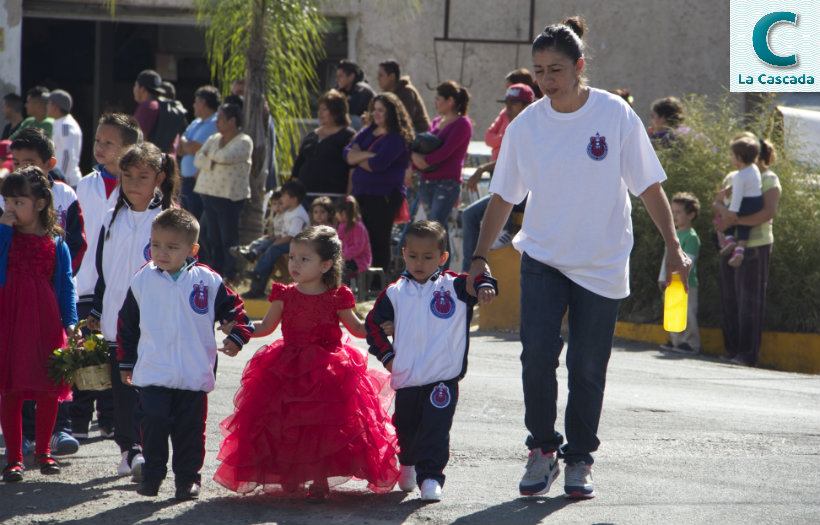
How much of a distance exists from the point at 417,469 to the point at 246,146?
6.76 m

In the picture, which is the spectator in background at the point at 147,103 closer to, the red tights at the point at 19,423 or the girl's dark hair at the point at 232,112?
the girl's dark hair at the point at 232,112

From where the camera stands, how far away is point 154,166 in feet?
17.3

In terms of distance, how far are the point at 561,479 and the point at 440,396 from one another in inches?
33.4

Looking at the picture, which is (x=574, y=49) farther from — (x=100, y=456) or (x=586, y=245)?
(x=100, y=456)

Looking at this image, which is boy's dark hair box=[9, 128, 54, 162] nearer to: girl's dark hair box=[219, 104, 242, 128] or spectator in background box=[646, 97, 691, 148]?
girl's dark hair box=[219, 104, 242, 128]

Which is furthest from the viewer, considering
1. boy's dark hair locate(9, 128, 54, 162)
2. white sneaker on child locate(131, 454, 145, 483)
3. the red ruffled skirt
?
boy's dark hair locate(9, 128, 54, 162)

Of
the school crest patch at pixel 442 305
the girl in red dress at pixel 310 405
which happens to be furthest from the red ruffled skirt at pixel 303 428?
the school crest patch at pixel 442 305

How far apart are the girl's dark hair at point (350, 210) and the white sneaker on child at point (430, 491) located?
5762 mm

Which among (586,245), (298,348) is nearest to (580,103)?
(586,245)

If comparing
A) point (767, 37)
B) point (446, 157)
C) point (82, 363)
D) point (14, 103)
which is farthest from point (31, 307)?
point (767, 37)

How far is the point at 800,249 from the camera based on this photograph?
1064 centimetres

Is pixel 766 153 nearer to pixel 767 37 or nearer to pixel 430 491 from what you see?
pixel 767 37

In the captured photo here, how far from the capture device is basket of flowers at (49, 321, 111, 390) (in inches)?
200

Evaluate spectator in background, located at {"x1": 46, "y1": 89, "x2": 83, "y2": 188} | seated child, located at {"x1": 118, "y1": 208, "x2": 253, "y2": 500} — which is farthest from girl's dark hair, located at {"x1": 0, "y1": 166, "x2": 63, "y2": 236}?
spectator in background, located at {"x1": 46, "y1": 89, "x2": 83, "y2": 188}
